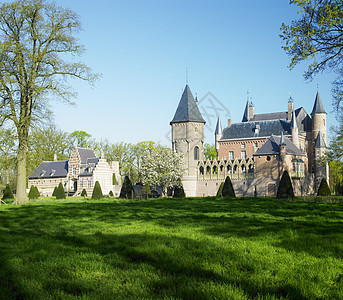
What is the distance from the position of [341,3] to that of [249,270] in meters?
9.74

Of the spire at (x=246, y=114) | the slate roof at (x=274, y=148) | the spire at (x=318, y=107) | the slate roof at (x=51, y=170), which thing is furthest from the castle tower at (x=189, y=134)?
the spire at (x=318, y=107)

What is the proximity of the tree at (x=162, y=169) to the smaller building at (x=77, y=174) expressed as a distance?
7.72 metres

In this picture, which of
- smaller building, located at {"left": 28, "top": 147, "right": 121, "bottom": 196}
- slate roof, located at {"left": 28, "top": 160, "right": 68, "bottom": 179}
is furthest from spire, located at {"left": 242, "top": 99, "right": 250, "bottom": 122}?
slate roof, located at {"left": 28, "top": 160, "right": 68, "bottom": 179}

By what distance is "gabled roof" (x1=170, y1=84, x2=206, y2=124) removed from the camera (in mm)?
65312

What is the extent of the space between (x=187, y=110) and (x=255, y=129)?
54.6 feet

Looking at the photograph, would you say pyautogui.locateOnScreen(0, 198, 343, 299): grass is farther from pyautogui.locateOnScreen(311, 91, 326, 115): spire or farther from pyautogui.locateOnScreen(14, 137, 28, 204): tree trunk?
pyautogui.locateOnScreen(311, 91, 326, 115): spire

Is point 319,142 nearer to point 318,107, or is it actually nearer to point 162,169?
point 318,107

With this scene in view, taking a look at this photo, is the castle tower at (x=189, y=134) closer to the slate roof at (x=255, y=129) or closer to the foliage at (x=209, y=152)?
the slate roof at (x=255, y=129)

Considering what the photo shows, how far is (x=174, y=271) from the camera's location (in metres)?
4.87

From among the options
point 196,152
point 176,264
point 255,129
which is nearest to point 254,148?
point 255,129

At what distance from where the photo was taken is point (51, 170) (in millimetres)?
66312

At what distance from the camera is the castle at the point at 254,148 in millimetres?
56156

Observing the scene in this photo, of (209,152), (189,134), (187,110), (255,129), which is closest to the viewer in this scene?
(189,134)

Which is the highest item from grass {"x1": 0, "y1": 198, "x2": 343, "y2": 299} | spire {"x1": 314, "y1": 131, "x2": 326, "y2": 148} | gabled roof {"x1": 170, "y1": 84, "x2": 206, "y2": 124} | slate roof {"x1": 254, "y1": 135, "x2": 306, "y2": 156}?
gabled roof {"x1": 170, "y1": 84, "x2": 206, "y2": 124}
